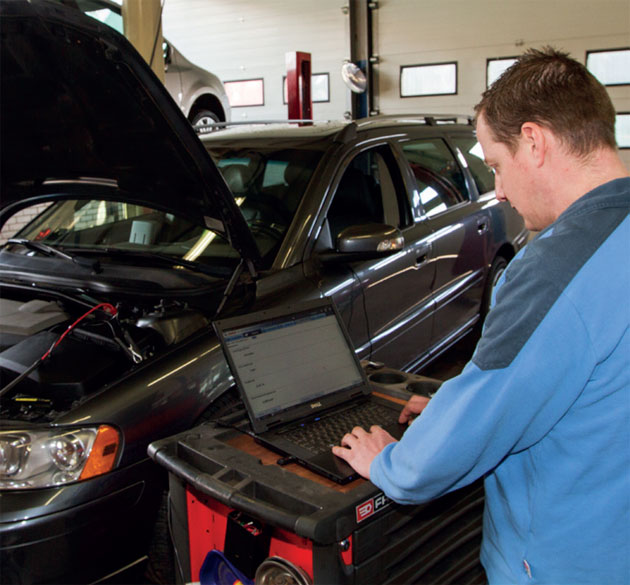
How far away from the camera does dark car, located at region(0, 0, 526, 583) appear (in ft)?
5.93

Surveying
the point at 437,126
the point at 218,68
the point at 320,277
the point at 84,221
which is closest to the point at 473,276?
the point at 437,126

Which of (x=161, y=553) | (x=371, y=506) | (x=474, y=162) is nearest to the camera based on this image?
(x=371, y=506)

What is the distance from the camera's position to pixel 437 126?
162 inches

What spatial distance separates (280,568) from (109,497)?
2.29 feet

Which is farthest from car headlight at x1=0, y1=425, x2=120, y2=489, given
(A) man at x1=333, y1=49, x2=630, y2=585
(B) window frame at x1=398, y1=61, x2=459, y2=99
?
(B) window frame at x1=398, y1=61, x2=459, y2=99

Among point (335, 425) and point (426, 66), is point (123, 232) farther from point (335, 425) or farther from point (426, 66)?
point (426, 66)

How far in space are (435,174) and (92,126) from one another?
2.22m

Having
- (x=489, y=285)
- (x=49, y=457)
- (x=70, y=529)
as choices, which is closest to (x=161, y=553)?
(x=70, y=529)

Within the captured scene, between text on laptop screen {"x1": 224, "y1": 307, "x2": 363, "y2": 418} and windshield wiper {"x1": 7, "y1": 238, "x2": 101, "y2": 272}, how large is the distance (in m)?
1.08

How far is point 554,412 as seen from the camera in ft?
3.54

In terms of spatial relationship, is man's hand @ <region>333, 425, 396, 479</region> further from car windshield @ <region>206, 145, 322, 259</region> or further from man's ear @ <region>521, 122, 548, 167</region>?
car windshield @ <region>206, 145, 322, 259</region>

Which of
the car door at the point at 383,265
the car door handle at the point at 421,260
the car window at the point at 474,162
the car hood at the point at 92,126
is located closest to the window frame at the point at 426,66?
the car window at the point at 474,162

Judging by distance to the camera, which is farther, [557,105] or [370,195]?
[370,195]

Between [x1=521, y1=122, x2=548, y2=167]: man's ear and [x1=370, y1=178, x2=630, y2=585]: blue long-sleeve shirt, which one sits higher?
[x1=521, y1=122, x2=548, y2=167]: man's ear
